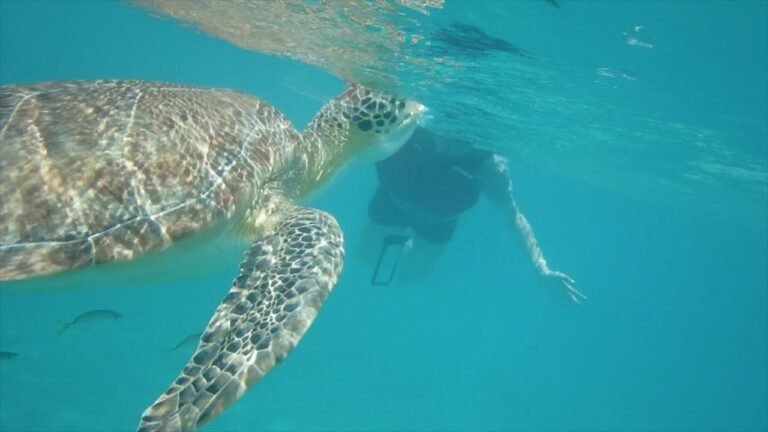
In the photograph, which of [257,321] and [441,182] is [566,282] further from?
[257,321]

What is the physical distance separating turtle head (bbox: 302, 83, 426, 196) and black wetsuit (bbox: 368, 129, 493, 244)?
4.68 meters

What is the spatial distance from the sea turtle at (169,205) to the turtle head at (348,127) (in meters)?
1.11

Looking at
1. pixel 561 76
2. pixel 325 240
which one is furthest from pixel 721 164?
pixel 325 240

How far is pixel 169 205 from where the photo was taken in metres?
3.40

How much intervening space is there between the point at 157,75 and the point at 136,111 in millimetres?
52454

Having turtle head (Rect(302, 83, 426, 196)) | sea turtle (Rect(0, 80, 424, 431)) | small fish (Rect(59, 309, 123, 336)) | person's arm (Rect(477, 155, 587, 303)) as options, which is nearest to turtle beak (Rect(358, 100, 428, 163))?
turtle head (Rect(302, 83, 426, 196))

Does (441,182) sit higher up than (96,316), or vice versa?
(441,182)

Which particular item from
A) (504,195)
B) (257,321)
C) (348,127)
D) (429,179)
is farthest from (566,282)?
(257,321)

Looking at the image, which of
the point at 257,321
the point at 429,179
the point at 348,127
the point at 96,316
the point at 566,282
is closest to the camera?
the point at 257,321

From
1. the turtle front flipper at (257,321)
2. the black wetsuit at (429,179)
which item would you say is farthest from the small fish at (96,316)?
the black wetsuit at (429,179)

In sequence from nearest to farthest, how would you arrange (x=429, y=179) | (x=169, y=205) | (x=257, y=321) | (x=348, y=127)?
(x=257, y=321) < (x=169, y=205) < (x=348, y=127) < (x=429, y=179)

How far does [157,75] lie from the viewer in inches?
1964

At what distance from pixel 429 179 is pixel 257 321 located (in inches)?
319

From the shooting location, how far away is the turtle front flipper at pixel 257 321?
2.61 m
